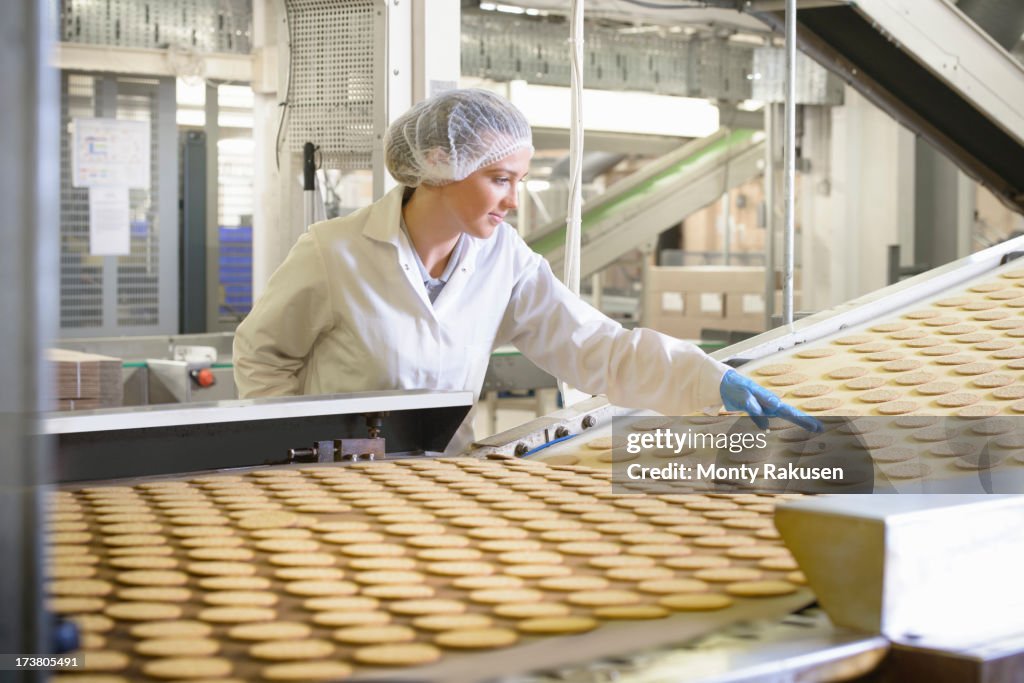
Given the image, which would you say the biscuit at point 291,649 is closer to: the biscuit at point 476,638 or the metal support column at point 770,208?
the biscuit at point 476,638

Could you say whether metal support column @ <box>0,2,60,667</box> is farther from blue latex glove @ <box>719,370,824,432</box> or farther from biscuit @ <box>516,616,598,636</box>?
blue latex glove @ <box>719,370,824,432</box>

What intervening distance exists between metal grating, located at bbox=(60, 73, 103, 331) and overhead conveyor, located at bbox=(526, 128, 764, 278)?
210 cm

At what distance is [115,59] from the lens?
496 centimetres

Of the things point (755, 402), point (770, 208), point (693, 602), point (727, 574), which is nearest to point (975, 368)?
point (755, 402)

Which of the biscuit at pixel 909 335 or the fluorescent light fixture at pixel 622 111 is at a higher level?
the fluorescent light fixture at pixel 622 111

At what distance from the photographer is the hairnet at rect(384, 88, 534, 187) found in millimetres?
2326

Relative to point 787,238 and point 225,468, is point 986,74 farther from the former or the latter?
point 225,468

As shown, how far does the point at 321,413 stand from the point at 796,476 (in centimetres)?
79

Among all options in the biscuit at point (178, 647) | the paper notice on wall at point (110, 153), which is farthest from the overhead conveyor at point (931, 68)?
the biscuit at point (178, 647)

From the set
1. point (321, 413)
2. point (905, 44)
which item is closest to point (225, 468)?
point (321, 413)

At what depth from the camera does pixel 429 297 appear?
2420 mm

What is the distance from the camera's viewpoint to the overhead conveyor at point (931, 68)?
4.24 metres

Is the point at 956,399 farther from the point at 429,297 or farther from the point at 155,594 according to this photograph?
the point at 155,594

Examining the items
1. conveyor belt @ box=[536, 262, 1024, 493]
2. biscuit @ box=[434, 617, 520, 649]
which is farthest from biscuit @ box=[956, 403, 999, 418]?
biscuit @ box=[434, 617, 520, 649]
